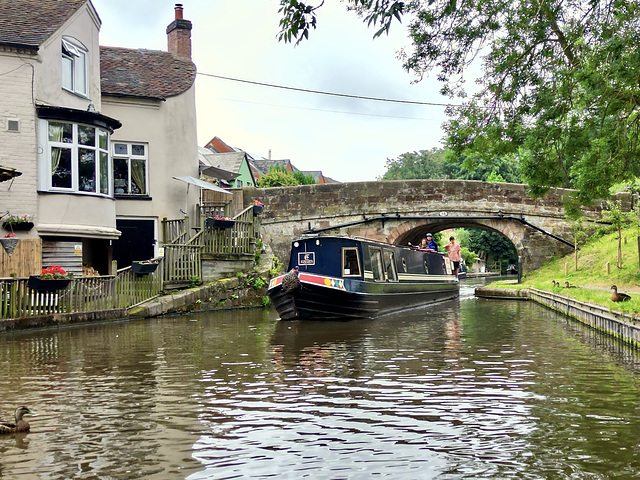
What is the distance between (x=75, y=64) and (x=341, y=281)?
873 cm

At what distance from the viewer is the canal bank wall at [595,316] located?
998 centimetres

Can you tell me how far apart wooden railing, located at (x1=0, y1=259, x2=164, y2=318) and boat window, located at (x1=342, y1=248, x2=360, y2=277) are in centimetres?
448

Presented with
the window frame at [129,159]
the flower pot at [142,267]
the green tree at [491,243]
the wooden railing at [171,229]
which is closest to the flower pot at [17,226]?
the flower pot at [142,267]

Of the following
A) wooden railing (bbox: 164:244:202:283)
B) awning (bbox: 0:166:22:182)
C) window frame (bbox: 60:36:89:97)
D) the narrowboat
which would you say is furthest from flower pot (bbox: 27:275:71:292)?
window frame (bbox: 60:36:89:97)

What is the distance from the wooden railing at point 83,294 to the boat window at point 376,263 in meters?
5.11

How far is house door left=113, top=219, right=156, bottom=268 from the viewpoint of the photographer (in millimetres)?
19984

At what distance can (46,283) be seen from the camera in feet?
43.2

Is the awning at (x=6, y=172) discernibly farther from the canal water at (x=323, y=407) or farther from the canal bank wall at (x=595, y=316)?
the canal bank wall at (x=595, y=316)

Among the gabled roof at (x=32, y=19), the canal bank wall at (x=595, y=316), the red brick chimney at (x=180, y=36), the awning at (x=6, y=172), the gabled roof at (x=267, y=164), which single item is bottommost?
the canal bank wall at (x=595, y=316)

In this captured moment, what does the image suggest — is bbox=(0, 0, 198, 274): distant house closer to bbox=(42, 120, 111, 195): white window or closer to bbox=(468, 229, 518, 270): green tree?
bbox=(42, 120, 111, 195): white window

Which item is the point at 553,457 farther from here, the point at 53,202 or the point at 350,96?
the point at 350,96

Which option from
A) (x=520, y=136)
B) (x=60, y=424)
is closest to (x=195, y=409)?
(x=60, y=424)

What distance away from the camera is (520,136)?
1301 cm

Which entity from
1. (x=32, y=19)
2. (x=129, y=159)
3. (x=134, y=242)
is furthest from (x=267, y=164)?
(x=32, y=19)
